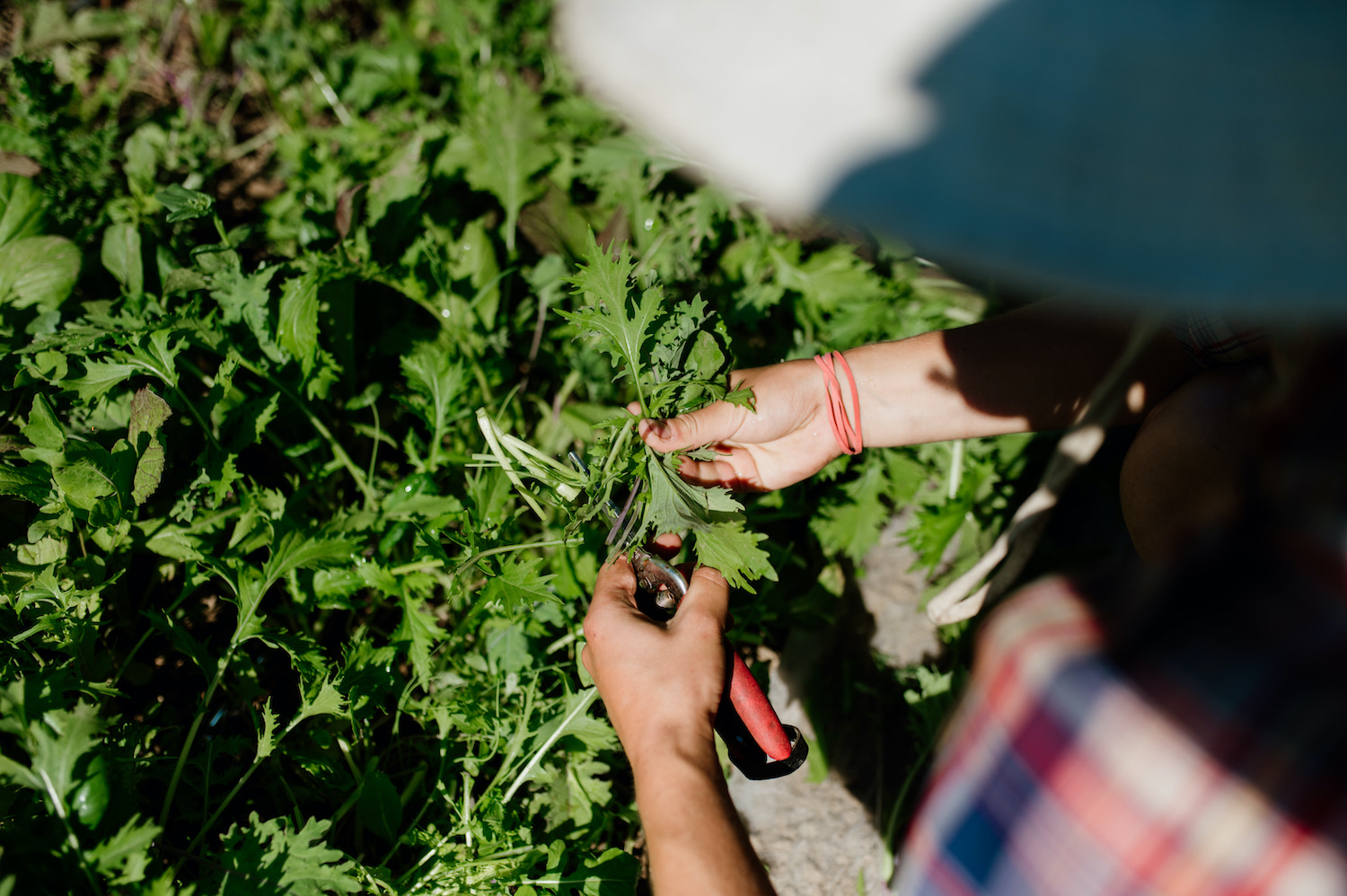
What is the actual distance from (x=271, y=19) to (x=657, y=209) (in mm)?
2217

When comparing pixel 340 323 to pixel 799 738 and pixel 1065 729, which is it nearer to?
pixel 799 738

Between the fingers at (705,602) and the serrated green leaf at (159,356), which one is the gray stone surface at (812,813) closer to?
→ the fingers at (705,602)

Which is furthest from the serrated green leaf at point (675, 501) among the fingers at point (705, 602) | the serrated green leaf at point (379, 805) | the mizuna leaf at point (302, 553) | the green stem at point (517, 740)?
the serrated green leaf at point (379, 805)

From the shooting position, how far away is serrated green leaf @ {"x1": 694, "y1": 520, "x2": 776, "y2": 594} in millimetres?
1691

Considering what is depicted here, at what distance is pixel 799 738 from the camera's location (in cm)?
163

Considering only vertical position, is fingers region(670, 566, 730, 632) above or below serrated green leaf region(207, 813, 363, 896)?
above

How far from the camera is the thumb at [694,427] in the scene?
179cm

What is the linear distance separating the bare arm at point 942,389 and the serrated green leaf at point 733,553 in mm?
245

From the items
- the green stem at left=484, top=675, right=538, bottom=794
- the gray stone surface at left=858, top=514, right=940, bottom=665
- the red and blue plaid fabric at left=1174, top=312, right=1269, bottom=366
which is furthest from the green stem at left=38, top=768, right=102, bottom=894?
the red and blue plaid fabric at left=1174, top=312, right=1269, bottom=366

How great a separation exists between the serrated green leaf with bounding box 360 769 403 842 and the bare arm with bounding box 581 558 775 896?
24.5 inches

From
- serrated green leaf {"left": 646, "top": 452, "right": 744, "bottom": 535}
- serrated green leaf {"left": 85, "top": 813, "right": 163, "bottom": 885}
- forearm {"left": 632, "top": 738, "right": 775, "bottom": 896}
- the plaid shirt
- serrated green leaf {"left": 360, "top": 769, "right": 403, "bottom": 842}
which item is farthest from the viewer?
serrated green leaf {"left": 360, "top": 769, "right": 403, "bottom": 842}

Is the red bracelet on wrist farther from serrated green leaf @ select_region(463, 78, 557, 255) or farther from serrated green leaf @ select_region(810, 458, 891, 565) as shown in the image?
serrated green leaf @ select_region(463, 78, 557, 255)

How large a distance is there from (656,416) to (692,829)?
91 centimetres

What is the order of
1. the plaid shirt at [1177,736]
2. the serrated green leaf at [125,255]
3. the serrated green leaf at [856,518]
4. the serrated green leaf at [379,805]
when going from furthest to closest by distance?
the serrated green leaf at [856,518] < the serrated green leaf at [125,255] < the serrated green leaf at [379,805] < the plaid shirt at [1177,736]
